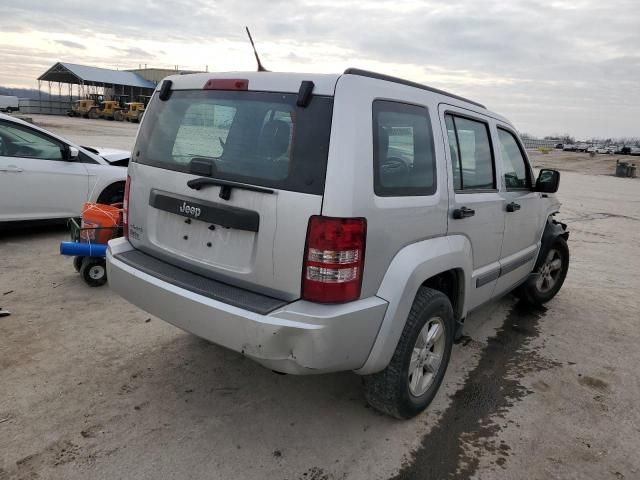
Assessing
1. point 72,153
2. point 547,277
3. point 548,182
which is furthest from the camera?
point 72,153

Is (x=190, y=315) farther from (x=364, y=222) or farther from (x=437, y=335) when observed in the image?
(x=437, y=335)

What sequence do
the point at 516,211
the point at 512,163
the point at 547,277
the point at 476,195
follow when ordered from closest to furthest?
the point at 476,195 → the point at 516,211 → the point at 512,163 → the point at 547,277

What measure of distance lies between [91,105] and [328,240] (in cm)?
5695

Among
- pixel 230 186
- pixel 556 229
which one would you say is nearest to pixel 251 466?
pixel 230 186

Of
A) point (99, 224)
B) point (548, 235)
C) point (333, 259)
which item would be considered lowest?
point (99, 224)

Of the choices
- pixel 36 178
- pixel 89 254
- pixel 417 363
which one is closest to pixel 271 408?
pixel 417 363

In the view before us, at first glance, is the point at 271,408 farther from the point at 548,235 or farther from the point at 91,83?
the point at 91,83

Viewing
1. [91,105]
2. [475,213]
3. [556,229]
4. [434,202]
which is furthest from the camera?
[91,105]

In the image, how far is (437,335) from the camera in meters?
3.12

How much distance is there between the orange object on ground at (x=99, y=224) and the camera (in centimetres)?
496

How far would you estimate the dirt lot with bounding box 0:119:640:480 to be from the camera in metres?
2.62

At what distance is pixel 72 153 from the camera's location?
647 cm

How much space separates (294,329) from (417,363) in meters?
1.01

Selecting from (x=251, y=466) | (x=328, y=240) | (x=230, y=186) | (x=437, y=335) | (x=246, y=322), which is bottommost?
(x=251, y=466)
